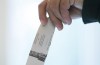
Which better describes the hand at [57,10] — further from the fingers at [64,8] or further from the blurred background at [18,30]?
the blurred background at [18,30]

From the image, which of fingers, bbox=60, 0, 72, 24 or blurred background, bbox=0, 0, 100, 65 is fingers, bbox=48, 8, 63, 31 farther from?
blurred background, bbox=0, 0, 100, 65

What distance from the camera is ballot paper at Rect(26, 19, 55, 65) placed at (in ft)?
1.62

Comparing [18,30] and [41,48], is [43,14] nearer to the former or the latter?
[41,48]

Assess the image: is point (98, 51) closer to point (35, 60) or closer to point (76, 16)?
point (76, 16)

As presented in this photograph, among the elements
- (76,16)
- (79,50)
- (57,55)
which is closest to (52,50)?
(57,55)

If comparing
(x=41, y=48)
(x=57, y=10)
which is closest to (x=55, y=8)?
(x=57, y=10)

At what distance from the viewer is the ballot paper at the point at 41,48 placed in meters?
0.49

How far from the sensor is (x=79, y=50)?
1.32 m

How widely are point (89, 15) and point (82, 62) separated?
33.6 inches

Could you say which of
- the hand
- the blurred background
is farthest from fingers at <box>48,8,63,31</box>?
the blurred background

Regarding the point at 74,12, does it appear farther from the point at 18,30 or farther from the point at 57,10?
the point at 18,30

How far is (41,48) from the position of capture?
0.50m

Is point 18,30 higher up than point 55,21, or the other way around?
point 55,21

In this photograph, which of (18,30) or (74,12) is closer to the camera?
(74,12)
